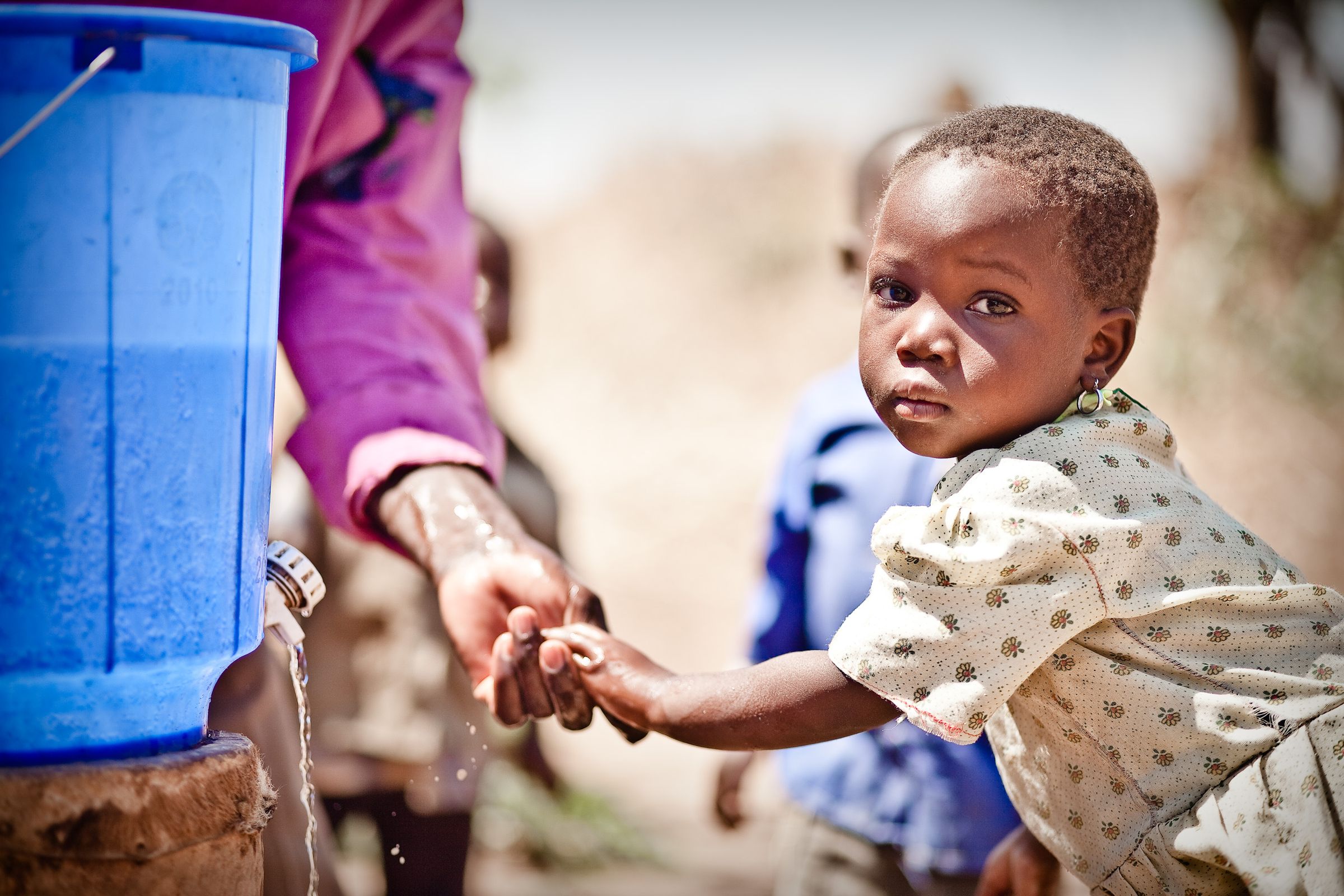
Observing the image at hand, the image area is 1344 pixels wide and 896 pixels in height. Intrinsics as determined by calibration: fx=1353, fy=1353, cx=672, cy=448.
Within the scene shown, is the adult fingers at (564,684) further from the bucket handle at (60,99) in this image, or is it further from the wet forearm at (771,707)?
the bucket handle at (60,99)

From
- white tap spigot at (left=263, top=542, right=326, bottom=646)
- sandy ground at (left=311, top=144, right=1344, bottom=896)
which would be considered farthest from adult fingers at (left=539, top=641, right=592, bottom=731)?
sandy ground at (left=311, top=144, right=1344, bottom=896)

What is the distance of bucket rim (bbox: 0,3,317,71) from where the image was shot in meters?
1.24

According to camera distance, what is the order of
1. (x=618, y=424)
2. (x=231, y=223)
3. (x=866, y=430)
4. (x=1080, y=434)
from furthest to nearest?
(x=618, y=424)
(x=866, y=430)
(x=1080, y=434)
(x=231, y=223)

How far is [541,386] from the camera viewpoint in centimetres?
1334

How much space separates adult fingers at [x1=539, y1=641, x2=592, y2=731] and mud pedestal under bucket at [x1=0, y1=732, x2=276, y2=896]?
20.9 inches

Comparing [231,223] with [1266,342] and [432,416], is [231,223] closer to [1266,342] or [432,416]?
[432,416]

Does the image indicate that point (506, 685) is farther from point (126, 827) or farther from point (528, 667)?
point (126, 827)

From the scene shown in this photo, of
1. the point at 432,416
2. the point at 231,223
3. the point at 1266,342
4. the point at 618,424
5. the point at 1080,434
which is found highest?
the point at 231,223

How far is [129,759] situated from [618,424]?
11.2 meters

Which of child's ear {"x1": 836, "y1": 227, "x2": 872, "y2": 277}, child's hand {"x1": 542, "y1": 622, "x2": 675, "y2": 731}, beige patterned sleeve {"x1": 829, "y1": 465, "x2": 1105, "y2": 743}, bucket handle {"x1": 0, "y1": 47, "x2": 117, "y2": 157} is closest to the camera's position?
bucket handle {"x1": 0, "y1": 47, "x2": 117, "y2": 157}

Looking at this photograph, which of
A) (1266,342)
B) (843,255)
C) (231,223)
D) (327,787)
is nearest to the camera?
(231,223)

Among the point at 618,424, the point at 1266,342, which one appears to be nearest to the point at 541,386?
the point at 618,424

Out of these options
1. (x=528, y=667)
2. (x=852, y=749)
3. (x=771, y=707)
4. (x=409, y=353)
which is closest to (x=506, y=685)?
(x=528, y=667)

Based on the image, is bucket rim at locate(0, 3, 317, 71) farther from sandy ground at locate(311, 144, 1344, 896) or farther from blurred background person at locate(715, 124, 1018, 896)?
sandy ground at locate(311, 144, 1344, 896)
